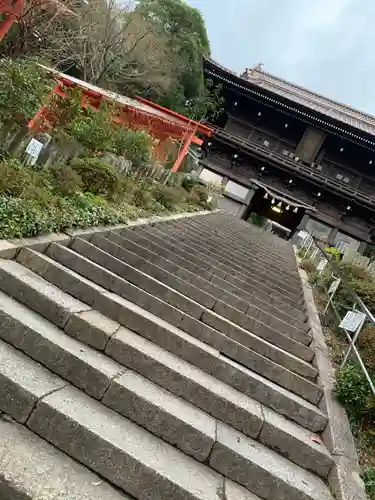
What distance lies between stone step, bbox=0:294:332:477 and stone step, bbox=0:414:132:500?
169 mm

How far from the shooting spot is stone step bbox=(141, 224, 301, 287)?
275 inches

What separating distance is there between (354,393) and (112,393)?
2.52 metres

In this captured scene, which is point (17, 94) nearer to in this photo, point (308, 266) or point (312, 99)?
point (308, 266)

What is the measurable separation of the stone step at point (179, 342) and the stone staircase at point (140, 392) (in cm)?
1

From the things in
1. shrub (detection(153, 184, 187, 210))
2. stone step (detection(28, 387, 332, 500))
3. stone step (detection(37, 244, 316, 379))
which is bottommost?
stone step (detection(28, 387, 332, 500))

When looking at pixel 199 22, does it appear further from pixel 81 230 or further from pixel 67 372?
pixel 67 372

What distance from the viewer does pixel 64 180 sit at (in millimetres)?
5867

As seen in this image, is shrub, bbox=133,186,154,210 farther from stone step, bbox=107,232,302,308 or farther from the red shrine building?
the red shrine building

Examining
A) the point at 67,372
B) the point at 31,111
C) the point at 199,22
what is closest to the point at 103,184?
the point at 31,111

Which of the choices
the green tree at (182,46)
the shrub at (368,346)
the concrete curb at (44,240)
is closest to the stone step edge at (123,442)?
the concrete curb at (44,240)

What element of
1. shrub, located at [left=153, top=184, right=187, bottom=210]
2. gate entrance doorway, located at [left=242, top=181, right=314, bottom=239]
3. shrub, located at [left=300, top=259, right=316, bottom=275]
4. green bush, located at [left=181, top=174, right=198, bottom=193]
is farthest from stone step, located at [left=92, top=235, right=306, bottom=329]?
gate entrance doorway, located at [left=242, top=181, right=314, bottom=239]

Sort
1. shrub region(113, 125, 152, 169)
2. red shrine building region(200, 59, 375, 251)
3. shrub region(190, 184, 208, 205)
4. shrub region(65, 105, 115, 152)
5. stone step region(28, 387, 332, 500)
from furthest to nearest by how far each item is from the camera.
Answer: red shrine building region(200, 59, 375, 251) → shrub region(190, 184, 208, 205) → shrub region(113, 125, 152, 169) → shrub region(65, 105, 115, 152) → stone step region(28, 387, 332, 500)

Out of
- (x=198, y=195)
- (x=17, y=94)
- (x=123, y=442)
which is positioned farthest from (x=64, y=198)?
(x=198, y=195)

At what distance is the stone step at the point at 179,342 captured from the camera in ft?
12.1
